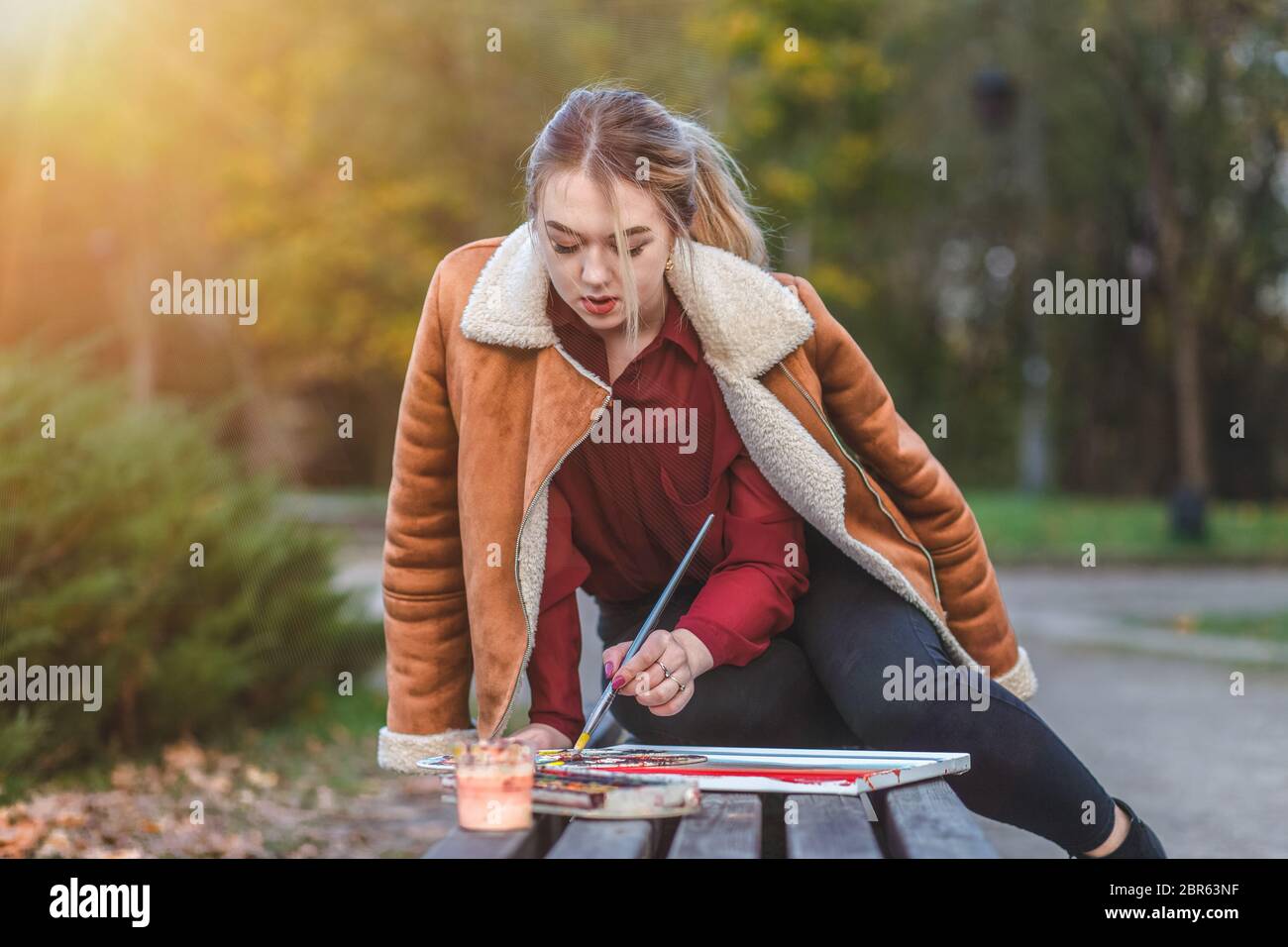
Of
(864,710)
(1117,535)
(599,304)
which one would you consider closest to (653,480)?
(599,304)

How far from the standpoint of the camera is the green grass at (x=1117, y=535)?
50.0ft

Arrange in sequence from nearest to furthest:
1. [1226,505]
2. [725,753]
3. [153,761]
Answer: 1. [725,753]
2. [153,761]
3. [1226,505]

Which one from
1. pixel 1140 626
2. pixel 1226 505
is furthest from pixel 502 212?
pixel 1140 626

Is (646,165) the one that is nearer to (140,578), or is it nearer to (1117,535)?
(140,578)

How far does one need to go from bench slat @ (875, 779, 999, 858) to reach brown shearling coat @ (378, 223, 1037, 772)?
0.76m

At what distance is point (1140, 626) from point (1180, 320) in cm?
759

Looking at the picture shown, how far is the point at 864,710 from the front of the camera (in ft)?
9.08

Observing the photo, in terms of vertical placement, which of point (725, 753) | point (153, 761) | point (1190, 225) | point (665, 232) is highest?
point (1190, 225)

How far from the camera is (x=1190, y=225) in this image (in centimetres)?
2225
